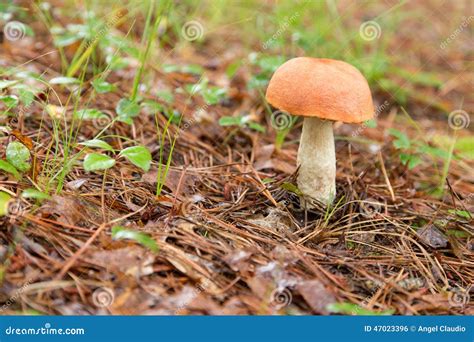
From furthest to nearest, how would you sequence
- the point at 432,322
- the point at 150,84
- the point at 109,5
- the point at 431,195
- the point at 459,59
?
the point at 459,59 → the point at 109,5 → the point at 150,84 → the point at 431,195 → the point at 432,322

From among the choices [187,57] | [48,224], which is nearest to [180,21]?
[187,57]

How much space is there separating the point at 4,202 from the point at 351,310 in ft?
5.04

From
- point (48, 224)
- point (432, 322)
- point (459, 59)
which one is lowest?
point (432, 322)

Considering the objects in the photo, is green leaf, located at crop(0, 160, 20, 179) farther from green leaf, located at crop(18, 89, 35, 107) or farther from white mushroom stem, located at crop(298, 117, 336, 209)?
white mushroom stem, located at crop(298, 117, 336, 209)

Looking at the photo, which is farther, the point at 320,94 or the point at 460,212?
the point at 460,212

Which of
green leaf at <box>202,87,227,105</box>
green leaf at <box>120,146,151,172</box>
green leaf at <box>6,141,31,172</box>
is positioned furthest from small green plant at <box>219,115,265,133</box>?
green leaf at <box>6,141,31,172</box>

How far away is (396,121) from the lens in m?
4.52

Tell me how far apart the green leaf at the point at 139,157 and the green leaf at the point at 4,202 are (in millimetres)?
536

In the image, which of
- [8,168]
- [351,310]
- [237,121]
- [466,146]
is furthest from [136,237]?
[466,146]

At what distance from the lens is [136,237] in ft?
6.41

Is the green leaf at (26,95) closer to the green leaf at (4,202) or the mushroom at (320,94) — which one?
the green leaf at (4,202)

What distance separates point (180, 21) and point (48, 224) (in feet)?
11.3

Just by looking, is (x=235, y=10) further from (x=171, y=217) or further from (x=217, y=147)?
(x=171, y=217)

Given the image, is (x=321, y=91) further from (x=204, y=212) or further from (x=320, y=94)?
(x=204, y=212)
